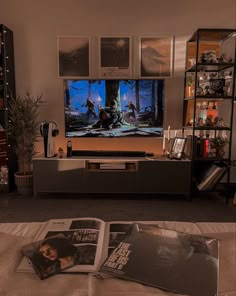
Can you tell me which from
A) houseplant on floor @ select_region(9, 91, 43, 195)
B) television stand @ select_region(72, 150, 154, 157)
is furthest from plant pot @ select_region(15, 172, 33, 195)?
television stand @ select_region(72, 150, 154, 157)

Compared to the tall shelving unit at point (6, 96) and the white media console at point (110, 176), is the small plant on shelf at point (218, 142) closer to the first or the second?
the white media console at point (110, 176)

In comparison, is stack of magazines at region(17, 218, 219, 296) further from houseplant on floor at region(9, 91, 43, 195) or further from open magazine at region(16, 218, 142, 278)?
houseplant on floor at region(9, 91, 43, 195)

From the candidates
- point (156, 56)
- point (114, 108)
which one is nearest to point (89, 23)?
point (156, 56)

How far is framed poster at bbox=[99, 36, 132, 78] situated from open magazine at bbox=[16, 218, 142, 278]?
8.93ft

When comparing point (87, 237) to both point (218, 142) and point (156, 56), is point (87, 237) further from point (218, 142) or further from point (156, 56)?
point (156, 56)

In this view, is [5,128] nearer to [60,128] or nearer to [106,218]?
[60,128]

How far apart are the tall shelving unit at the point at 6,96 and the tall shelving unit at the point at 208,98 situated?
208cm

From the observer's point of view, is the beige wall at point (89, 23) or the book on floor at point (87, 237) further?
the beige wall at point (89, 23)

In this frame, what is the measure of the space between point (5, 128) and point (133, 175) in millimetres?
1561

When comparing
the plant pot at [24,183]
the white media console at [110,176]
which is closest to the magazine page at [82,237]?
the white media console at [110,176]

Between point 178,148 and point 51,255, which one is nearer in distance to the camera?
point 51,255

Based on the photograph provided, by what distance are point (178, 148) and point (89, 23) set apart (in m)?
1.83

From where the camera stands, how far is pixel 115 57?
3.45m

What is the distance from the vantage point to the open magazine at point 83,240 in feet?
2.43
